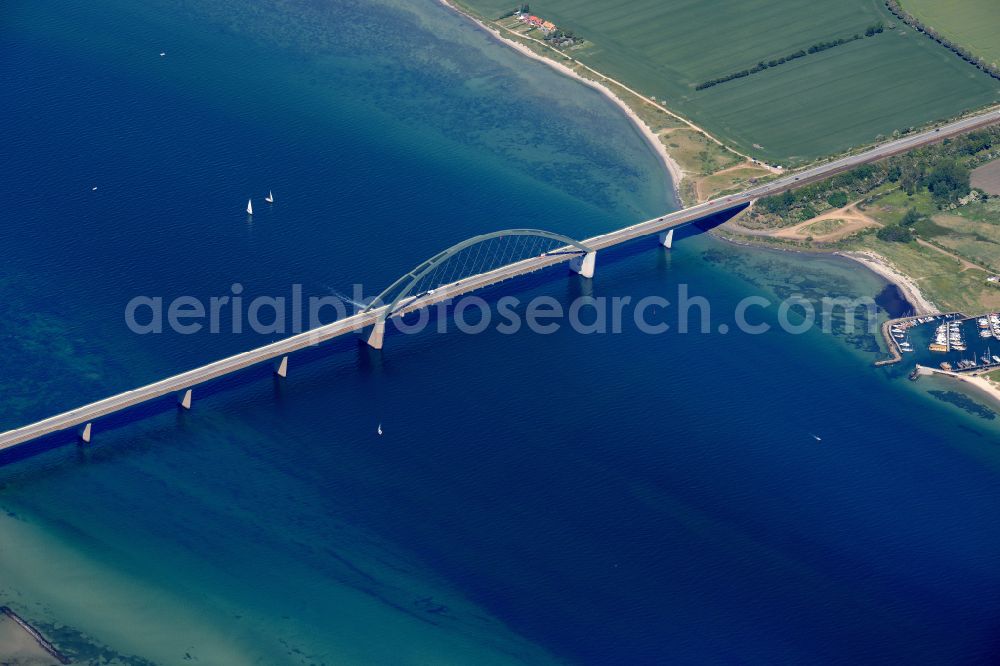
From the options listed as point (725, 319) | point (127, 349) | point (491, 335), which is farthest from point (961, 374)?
point (127, 349)

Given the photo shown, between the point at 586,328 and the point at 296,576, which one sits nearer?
the point at 296,576

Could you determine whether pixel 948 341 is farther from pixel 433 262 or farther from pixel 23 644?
pixel 23 644

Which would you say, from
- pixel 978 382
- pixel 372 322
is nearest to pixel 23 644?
pixel 372 322

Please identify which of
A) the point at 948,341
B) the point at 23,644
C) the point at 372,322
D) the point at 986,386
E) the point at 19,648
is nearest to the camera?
the point at 19,648

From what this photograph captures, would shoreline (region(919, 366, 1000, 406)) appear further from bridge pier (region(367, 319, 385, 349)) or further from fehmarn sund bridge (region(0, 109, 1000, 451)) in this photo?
bridge pier (region(367, 319, 385, 349))

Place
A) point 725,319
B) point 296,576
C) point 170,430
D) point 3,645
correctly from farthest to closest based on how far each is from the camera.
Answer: point 725,319 < point 170,430 < point 296,576 < point 3,645

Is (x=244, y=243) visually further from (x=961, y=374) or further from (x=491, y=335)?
(x=961, y=374)

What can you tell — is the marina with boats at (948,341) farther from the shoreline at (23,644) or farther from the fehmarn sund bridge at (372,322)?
the shoreline at (23,644)
